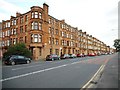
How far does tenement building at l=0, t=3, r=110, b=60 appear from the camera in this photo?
42.8 metres

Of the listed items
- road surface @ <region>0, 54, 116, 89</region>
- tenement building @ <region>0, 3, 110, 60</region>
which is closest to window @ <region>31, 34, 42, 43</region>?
tenement building @ <region>0, 3, 110, 60</region>

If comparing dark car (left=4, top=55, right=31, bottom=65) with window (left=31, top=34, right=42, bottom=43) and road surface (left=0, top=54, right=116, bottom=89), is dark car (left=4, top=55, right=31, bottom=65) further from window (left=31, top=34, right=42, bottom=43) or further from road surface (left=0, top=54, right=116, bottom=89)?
window (left=31, top=34, right=42, bottom=43)

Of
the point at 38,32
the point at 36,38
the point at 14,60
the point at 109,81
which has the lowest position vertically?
the point at 109,81

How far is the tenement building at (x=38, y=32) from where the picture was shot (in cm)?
4278

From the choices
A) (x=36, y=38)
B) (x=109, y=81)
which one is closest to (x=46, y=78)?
(x=109, y=81)

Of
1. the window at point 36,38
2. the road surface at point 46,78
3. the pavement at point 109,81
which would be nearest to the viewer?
the pavement at point 109,81

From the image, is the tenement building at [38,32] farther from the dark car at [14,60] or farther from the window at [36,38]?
the dark car at [14,60]

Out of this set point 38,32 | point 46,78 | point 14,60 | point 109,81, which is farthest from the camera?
point 38,32

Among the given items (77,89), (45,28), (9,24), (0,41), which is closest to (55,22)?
(45,28)

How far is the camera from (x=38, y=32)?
4256 centimetres

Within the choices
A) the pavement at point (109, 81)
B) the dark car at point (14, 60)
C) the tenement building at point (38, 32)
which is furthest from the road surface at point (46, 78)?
the tenement building at point (38, 32)

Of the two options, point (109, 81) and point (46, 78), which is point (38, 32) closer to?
point (46, 78)

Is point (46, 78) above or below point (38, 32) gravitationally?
below

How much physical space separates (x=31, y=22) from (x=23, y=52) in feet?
35.9
